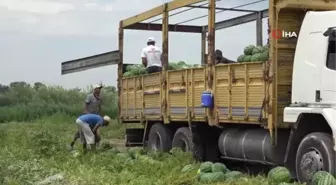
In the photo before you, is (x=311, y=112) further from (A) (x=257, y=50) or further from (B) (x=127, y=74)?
(B) (x=127, y=74)

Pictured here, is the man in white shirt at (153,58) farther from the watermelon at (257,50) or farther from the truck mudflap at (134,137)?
the watermelon at (257,50)

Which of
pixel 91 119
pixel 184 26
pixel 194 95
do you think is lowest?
pixel 91 119

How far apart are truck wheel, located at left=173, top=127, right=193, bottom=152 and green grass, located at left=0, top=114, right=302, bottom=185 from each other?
1233 mm

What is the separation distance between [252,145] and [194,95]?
2084mm

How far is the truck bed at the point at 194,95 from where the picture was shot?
36.1ft

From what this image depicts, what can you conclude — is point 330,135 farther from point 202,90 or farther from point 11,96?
point 11,96

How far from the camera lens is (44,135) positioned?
14094mm

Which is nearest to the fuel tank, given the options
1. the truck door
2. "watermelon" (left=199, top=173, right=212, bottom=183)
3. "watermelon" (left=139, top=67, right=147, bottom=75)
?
the truck door

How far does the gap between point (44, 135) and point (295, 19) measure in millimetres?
6306

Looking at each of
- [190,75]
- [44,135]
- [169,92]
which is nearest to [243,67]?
[190,75]

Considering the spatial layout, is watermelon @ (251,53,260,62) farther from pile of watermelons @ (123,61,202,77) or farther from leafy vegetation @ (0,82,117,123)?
leafy vegetation @ (0,82,117,123)

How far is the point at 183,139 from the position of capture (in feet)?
46.1

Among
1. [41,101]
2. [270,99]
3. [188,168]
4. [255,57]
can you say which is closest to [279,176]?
[270,99]

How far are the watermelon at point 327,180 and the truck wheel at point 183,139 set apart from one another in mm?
5346
